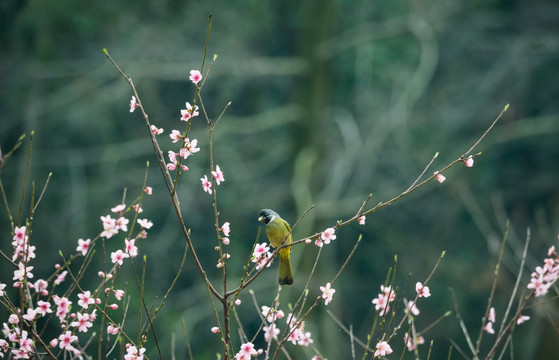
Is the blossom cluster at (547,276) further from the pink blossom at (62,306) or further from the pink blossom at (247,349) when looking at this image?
the pink blossom at (62,306)

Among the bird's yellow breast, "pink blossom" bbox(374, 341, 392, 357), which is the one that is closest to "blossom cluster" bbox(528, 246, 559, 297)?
"pink blossom" bbox(374, 341, 392, 357)

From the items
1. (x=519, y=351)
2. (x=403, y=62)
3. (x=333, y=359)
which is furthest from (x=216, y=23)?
(x=519, y=351)

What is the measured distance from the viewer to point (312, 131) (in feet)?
22.4

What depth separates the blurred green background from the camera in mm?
6594

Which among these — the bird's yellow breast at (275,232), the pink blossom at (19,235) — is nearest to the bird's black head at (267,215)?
the bird's yellow breast at (275,232)

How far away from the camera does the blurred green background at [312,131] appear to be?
6.59m

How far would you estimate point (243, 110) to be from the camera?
9.26 meters

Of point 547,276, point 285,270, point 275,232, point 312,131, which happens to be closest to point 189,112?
point 285,270

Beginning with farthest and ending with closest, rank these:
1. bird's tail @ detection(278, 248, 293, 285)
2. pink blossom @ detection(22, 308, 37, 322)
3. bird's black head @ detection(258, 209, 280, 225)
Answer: bird's black head @ detection(258, 209, 280, 225), bird's tail @ detection(278, 248, 293, 285), pink blossom @ detection(22, 308, 37, 322)

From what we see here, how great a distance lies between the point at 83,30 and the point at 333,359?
4.86 m

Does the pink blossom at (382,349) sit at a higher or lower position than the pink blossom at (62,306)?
lower

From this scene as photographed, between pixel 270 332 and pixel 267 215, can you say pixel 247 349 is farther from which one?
pixel 267 215

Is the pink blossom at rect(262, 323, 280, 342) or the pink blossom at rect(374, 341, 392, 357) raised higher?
the pink blossom at rect(262, 323, 280, 342)

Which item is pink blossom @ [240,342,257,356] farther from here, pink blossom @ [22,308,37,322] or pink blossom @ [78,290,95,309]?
pink blossom @ [22,308,37,322]
